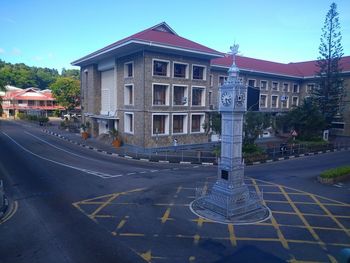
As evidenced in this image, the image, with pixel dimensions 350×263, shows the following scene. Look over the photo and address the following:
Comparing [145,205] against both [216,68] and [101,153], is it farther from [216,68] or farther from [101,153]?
[216,68]

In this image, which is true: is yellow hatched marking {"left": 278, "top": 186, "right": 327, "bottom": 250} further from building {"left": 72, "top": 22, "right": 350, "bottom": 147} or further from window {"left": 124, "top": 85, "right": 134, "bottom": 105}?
window {"left": 124, "top": 85, "right": 134, "bottom": 105}

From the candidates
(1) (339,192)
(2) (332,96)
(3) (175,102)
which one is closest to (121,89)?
(3) (175,102)

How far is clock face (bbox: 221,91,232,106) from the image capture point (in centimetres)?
1286

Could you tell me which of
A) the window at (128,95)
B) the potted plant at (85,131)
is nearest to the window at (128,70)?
the window at (128,95)

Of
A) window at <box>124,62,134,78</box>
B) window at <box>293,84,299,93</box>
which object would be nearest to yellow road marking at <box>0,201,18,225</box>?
window at <box>124,62,134,78</box>

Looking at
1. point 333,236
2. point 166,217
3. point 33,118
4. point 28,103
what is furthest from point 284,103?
point 28,103

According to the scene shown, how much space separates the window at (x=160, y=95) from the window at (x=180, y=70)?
2.01 meters

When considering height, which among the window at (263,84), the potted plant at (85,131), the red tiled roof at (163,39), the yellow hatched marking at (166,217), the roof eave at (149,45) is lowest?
the yellow hatched marking at (166,217)

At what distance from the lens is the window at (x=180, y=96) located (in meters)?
31.5

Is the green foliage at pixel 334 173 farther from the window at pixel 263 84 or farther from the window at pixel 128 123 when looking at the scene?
the window at pixel 263 84

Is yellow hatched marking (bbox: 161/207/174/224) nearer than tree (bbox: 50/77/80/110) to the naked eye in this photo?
Yes

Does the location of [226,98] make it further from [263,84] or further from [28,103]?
[28,103]

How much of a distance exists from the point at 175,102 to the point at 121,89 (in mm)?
6534

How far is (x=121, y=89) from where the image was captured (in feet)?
107
